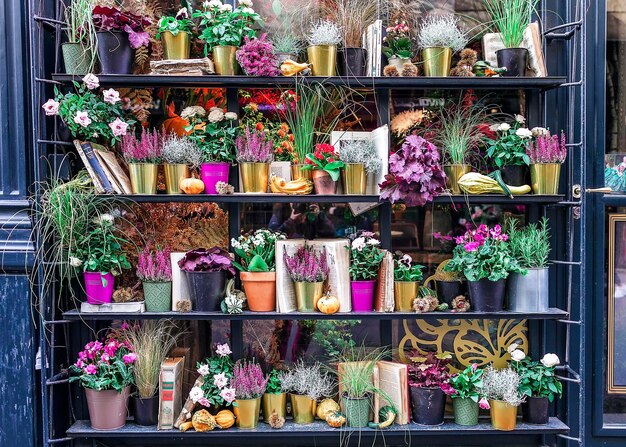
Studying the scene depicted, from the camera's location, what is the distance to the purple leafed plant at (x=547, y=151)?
123 inches

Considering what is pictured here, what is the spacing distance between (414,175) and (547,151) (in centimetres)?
74

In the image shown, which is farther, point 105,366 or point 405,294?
point 405,294

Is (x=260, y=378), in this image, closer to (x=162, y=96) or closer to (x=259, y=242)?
(x=259, y=242)

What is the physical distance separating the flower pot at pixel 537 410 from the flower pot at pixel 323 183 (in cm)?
155

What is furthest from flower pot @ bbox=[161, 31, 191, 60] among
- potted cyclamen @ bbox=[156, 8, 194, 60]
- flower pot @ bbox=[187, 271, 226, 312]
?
flower pot @ bbox=[187, 271, 226, 312]

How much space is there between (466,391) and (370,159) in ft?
4.35

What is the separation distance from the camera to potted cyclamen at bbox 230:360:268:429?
10.0 ft

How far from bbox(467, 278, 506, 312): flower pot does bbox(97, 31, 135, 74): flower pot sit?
7.19 ft

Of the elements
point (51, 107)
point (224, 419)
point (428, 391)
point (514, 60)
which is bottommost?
point (224, 419)

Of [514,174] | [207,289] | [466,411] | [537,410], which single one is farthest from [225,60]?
[537,410]

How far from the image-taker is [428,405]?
3.12m

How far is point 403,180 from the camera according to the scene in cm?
303

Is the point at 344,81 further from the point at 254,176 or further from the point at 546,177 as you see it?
the point at 546,177

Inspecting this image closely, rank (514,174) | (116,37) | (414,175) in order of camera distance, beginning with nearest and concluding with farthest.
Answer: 1. (414,175)
2. (116,37)
3. (514,174)
